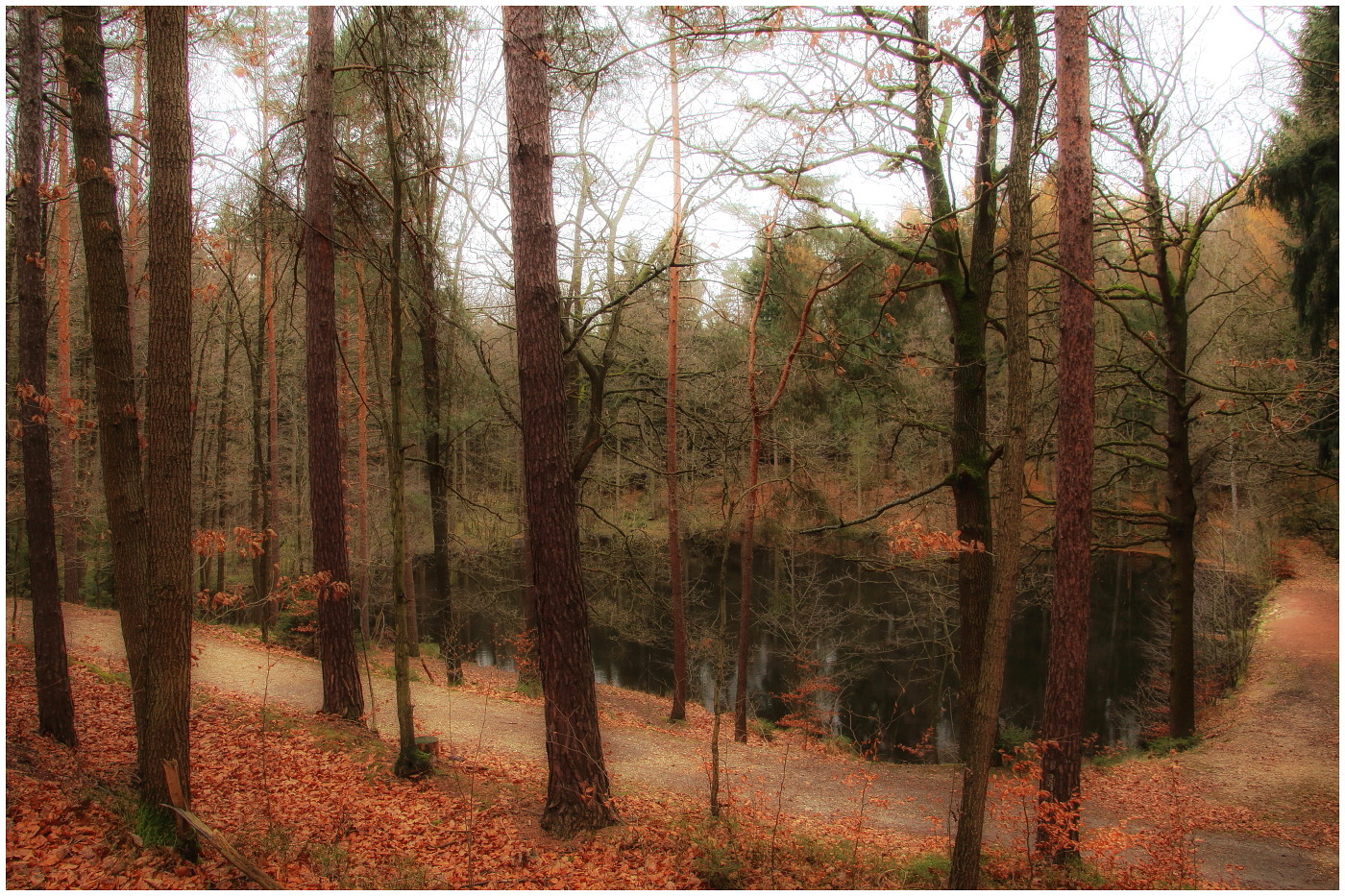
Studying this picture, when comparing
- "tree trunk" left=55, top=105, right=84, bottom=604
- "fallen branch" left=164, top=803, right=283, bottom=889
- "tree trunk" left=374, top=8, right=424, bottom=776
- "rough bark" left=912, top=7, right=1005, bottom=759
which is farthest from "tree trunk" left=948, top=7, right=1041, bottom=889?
"tree trunk" left=55, top=105, right=84, bottom=604

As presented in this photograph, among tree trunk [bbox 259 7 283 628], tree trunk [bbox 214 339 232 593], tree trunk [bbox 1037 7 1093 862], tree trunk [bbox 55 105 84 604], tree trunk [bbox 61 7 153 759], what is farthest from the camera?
tree trunk [bbox 214 339 232 593]

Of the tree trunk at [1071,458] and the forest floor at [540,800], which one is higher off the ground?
the tree trunk at [1071,458]

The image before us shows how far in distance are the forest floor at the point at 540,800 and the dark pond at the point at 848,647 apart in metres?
2.98

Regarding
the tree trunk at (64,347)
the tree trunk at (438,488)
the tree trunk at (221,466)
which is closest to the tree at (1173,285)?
the tree trunk at (438,488)

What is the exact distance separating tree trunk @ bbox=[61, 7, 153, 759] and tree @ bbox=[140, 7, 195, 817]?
2.53 ft

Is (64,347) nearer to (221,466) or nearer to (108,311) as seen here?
(221,466)

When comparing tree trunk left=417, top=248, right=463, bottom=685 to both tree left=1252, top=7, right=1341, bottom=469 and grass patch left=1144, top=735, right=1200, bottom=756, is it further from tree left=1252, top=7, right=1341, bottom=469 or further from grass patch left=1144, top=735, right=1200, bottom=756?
tree left=1252, top=7, right=1341, bottom=469

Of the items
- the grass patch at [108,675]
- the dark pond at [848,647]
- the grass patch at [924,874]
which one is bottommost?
the dark pond at [848,647]

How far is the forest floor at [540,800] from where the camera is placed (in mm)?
4570

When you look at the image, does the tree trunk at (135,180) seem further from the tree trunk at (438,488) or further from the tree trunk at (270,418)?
the tree trunk at (438,488)

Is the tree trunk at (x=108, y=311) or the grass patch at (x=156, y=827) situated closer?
the grass patch at (x=156, y=827)

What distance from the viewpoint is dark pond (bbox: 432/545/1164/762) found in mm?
12974

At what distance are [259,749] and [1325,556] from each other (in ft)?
79.2

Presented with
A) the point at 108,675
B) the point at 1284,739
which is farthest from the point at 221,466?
the point at 1284,739
